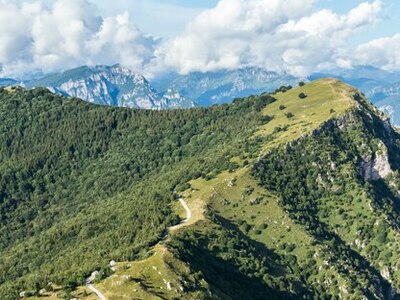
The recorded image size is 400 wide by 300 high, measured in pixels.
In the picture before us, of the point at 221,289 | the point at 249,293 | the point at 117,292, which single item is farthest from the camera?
the point at 249,293

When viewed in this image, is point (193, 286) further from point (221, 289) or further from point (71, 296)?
point (71, 296)

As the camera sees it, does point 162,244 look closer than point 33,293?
No

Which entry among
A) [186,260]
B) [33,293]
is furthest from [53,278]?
[186,260]

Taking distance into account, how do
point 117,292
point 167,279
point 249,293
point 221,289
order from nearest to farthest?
1. point 117,292
2. point 167,279
3. point 221,289
4. point 249,293

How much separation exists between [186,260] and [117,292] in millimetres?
34136

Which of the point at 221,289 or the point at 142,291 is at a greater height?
the point at 142,291

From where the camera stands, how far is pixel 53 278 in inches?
6870

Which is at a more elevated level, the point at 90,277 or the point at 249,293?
the point at 90,277

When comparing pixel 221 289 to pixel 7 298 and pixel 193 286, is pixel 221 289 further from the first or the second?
pixel 7 298

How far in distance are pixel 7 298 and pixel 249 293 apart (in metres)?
78.0

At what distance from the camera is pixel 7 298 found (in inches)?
6550

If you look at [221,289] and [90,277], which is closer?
[90,277]

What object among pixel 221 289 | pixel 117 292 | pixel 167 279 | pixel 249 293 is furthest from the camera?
pixel 249 293

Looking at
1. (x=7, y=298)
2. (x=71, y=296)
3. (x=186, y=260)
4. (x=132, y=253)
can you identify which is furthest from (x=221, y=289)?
(x=7, y=298)
